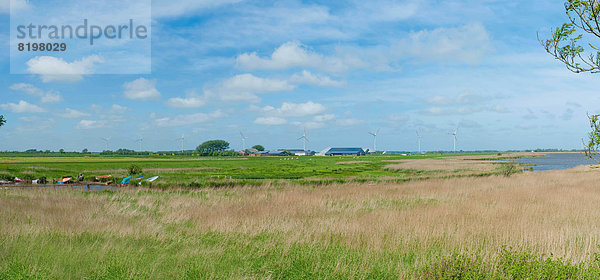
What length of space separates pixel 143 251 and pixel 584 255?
936 centimetres

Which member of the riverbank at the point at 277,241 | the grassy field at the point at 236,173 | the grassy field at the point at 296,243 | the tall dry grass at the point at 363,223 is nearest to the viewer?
the grassy field at the point at 296,243

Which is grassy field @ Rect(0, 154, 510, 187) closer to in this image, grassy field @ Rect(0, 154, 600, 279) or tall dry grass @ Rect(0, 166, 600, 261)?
tall dry grass @ Rect(0, 166, 600, 261)

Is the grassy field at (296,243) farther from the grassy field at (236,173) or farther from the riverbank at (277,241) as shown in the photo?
the grassy field at (236,173)

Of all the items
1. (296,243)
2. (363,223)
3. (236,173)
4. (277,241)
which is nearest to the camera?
(296,243)

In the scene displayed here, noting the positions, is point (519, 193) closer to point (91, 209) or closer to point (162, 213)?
point (162, 213)

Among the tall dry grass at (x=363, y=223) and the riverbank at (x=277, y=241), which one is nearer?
the riverbank at (x=277, y=241)

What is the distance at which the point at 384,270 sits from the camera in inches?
290

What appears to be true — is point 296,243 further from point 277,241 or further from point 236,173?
point 236,173

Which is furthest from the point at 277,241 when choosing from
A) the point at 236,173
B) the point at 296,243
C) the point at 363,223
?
the point at 236,173

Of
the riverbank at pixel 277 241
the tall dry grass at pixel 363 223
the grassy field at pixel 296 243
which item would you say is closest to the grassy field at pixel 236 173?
the tall dry grass at pixel 363 223

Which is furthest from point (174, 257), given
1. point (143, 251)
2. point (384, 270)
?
point (384, 270)

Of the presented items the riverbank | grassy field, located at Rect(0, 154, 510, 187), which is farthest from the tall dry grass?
grassy field, located at Rect(0, 154, 510, 187)

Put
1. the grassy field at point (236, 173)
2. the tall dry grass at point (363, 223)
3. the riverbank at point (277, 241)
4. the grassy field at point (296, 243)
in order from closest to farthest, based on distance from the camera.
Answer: the grassy field at point (296, 243), the riverbank at point (277, 241), the tall dry grass at point (363, 223), the grassy field at point (236, 173)

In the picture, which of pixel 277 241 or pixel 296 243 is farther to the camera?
pixel 277 241
